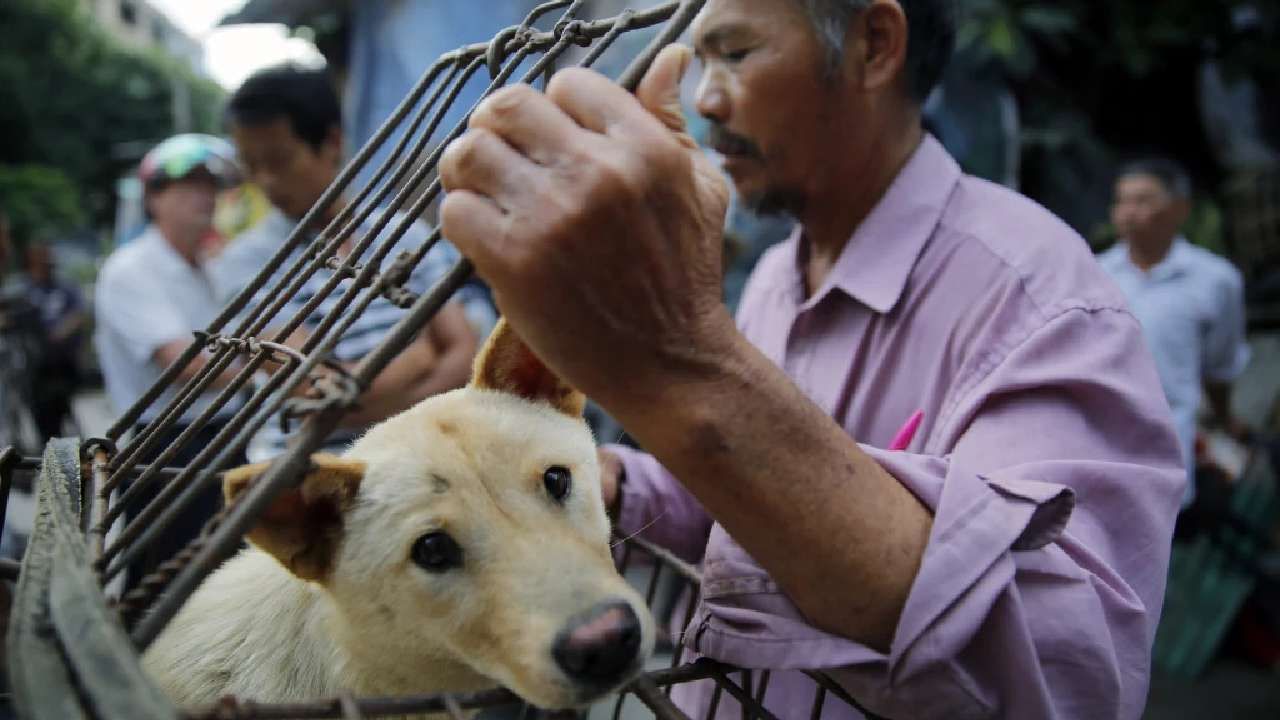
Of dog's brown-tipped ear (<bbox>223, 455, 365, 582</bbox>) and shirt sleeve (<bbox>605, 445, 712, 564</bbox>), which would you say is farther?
shirt sleeve (<bbox>605, 445, 712, 564</bbox>)

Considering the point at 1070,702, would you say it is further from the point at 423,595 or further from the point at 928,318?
the point at 423,595

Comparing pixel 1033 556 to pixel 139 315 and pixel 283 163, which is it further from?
pixel 139 315

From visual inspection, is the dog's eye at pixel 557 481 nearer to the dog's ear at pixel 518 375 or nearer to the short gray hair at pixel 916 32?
the dog's ear at pixel 518 375

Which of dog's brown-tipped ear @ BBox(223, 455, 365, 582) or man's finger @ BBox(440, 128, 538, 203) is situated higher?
man's finger @ BBox(440, 128, 538, 203)

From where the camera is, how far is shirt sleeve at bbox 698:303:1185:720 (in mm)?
1065

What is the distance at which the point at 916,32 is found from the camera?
6.63 ft

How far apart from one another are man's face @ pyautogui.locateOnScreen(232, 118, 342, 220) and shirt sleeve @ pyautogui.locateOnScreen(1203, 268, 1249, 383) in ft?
15.8

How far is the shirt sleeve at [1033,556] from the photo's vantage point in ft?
3.50

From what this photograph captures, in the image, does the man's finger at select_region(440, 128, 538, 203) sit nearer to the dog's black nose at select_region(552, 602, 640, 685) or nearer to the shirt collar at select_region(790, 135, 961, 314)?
the dog's black nose at select_region(552, 602, 640, 685)

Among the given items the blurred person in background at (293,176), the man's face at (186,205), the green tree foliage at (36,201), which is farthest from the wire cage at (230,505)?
the green tree foliage at (36,201)

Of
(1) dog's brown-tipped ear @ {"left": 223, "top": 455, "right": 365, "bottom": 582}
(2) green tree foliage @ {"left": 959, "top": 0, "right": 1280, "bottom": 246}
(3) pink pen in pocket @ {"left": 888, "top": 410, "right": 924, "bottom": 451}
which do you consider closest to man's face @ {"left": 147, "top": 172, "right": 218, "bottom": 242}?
(1) dog's brown-tipped ear @ {"left": 223, "top": 455, "right": 365, "bottom": 582}

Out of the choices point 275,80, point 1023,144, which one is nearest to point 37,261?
point 275,80

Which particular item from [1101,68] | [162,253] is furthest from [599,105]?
[1101,68]

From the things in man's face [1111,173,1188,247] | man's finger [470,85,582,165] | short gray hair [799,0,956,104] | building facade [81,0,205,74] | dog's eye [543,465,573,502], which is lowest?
man's face [1111,173,1188,247]
